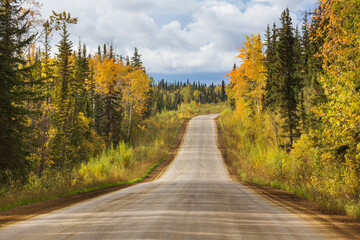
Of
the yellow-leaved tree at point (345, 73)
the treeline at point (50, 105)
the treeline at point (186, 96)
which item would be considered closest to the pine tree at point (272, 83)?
the yellow-leaved tree at point (345, 73)

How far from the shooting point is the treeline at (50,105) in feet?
40.5

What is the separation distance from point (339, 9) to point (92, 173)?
15.3 metres

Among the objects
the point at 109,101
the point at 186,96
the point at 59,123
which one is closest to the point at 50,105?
the point at 59,123

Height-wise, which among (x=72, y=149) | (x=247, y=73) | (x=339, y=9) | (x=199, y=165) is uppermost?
(x=247, y=73)

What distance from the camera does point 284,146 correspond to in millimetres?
19375

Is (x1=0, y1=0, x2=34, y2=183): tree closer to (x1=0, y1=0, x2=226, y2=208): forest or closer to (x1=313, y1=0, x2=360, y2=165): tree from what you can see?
(x1=0, y1=0, x2=226, y2=208): forest

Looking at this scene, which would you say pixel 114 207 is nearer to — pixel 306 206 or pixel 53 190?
pixel 53 190

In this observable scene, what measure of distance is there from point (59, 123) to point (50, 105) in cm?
352

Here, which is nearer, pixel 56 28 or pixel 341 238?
pixel 341 238

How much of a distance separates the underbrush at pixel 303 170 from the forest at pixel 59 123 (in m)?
9.99

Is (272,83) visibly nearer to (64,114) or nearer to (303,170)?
(303,170)

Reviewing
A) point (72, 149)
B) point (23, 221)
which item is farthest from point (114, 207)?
point (72, 149)

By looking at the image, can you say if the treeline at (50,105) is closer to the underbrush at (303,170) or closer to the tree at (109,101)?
the tree at (109,101)

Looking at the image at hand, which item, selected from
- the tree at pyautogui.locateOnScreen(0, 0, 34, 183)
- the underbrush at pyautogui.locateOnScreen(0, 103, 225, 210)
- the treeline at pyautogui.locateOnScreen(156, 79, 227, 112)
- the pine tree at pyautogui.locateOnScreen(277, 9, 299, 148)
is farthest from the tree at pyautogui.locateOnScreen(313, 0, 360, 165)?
the treeline at pyautogui.locateOnScreen(156, 79, 227, 112)
